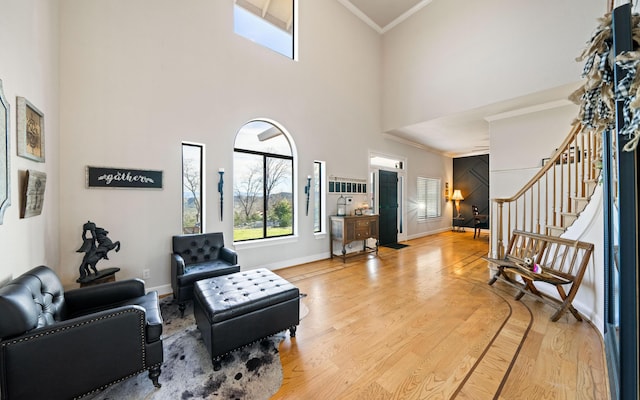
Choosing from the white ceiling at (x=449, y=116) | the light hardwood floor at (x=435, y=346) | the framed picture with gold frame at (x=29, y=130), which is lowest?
the light hardwood floor at (x=435, y=346)

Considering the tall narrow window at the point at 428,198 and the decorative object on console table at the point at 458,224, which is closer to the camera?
the tall narrow window at the point at 428,198

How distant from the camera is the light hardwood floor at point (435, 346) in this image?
1627 mm

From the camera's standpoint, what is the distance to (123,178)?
9.57ft

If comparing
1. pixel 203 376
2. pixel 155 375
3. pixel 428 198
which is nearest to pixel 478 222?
pixel 428 198

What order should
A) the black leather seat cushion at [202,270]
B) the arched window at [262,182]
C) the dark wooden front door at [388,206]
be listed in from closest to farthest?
the black leather seat cushion at [202,270], the arched window at [262,182], the dark wooden front door at [388,206]

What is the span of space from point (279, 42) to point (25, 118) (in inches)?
152

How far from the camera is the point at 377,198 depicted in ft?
20.2

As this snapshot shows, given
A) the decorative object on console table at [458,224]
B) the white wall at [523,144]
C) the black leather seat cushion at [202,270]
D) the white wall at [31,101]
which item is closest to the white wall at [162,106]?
the white wall at [31,101]

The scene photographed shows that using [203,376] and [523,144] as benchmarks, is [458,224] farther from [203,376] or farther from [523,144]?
[203,376]

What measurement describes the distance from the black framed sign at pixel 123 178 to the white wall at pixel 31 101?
0.99 ft

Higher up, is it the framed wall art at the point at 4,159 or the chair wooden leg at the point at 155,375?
the framed wall art at the point at 4,159

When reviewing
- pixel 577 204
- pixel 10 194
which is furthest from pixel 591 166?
pixel 10 194

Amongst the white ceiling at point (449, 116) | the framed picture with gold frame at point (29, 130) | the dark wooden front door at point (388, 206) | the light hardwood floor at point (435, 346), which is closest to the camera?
the light hardwood floor at point (435, 346)

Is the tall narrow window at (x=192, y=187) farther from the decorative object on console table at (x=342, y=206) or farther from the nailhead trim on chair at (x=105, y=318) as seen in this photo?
the decorative object on console table at (x=342, y=206)
